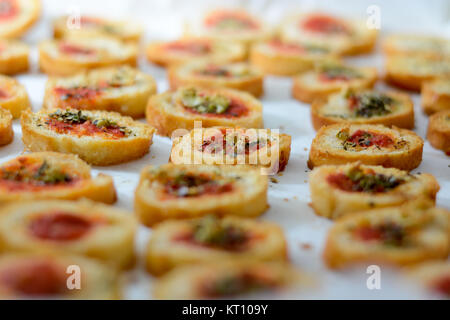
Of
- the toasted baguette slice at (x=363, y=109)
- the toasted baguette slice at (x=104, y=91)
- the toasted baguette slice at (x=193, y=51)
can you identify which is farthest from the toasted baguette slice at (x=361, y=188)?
the toasted baguette slice at (x=193, y=51)

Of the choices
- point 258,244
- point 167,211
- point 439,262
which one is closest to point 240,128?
point 167,211

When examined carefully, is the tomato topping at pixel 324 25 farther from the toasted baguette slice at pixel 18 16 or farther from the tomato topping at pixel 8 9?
the tomato topping at pixel 8 9

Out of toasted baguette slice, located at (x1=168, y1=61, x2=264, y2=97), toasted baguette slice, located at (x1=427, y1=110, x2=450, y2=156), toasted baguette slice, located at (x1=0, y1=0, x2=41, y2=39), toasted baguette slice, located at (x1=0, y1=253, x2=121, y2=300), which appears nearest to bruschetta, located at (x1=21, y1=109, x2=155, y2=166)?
toasted baguette slice, located at (x1=168, y1=61, x2=264, y2=97)

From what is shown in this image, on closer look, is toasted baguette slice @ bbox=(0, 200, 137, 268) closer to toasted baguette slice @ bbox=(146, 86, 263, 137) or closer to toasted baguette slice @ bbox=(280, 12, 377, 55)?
toasted baguette slice @ bbox=(146, 86, 263, 137)

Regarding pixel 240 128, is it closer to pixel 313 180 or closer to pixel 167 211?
pixel 313 180

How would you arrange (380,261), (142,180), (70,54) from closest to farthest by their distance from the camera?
1. (380,261)
2. (142,180)
3. (70,54)

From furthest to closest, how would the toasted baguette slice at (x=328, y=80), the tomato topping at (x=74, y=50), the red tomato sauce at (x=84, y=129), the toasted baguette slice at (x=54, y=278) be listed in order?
the tomato topping at (x=74, y=50)
the toasted baguette slice at (x=328, y=80)
the red tomato sauce at (x=84, y=129)
the toasted baguette slice at (x=54, y=278)
